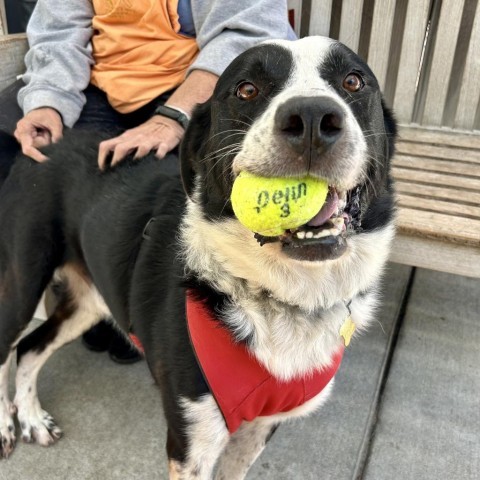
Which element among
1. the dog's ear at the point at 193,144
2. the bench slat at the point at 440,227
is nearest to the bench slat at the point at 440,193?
the bench slat at the point at 440,227

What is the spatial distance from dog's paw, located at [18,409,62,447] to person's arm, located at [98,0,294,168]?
1.16 meters

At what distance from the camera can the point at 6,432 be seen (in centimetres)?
218

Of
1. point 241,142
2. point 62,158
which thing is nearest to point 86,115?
point 62,158

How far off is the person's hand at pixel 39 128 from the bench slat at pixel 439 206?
1.44 metres

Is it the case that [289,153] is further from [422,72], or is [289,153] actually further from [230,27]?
[422,72]

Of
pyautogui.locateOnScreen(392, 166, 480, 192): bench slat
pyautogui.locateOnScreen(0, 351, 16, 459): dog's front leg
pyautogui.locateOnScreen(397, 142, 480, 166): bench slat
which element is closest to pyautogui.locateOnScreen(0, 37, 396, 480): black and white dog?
pyautogui.locateOnScreen(0, 351, 16, 459): dog's front leg

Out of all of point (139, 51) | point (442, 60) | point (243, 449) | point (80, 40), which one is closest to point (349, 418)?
point (243, 449)

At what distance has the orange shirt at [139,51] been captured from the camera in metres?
2.44

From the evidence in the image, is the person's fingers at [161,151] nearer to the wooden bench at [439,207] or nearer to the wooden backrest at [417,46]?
the wooden bench at [439,207]

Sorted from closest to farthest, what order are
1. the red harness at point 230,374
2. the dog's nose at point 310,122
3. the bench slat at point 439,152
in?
the dog's nose at point 310,122, the red harness at point 230,374, the bench slat at point 439,152

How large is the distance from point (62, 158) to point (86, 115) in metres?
0.59

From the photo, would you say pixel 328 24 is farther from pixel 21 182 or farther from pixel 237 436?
pixel 237 436

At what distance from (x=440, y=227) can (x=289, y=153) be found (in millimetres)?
1115

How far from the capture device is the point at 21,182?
2029 millimetres
